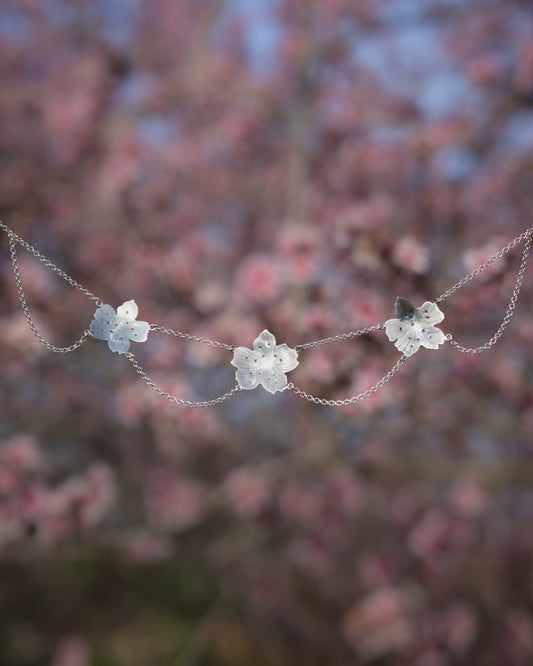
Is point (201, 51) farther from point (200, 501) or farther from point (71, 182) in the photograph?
point (200, 501)

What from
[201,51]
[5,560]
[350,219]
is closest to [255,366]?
[350,219]

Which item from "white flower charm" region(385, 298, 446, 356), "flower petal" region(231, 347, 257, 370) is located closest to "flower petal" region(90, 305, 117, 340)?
"flower petal" region(231, 347, 257, 370)

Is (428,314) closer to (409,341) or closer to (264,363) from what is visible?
(409,341)

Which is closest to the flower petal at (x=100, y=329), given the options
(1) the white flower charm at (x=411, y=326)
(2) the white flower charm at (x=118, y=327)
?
(2) the white flower charm at (x=118, y=327)

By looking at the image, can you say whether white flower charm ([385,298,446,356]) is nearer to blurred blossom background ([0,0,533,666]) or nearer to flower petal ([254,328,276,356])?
flower petal ([254,328,276,356])

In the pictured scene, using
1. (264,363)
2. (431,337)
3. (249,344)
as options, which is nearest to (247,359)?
(264,363)

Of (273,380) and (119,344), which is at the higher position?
(119,344)
